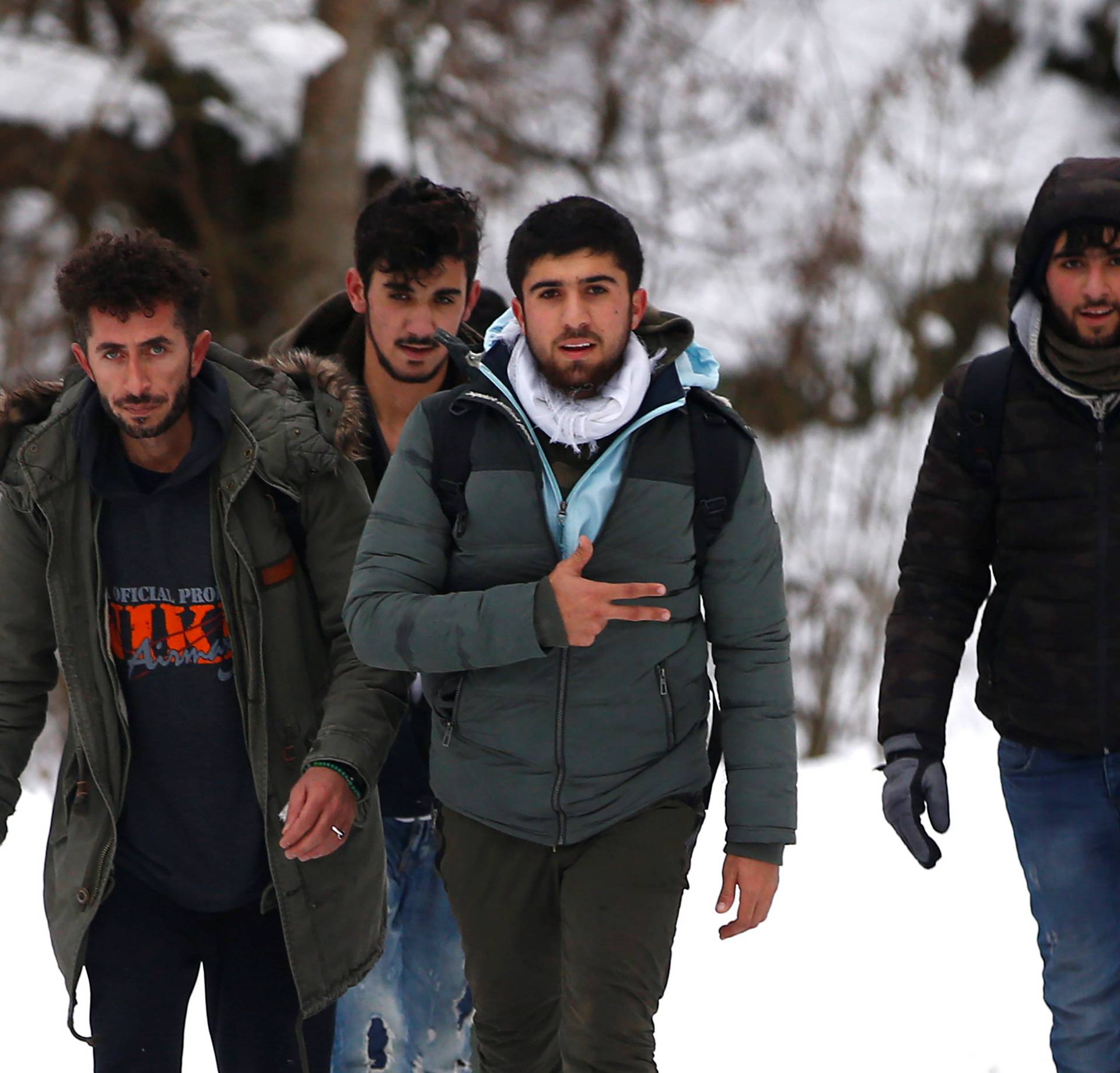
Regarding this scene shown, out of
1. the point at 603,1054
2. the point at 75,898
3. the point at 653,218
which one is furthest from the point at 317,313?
the point at 653,218

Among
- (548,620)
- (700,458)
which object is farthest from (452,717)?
(700,458)

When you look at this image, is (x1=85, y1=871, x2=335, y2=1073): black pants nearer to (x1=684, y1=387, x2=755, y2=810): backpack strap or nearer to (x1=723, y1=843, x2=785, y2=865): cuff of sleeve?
(x1=723, y1=843, x2=785, y2=865): cuff of sleeve

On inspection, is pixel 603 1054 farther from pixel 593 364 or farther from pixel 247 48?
pixel 247 48

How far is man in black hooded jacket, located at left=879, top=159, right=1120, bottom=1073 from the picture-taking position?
268cm

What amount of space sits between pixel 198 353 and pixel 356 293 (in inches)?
29.3

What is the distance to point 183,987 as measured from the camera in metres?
2.66

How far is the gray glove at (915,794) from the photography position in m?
2.75

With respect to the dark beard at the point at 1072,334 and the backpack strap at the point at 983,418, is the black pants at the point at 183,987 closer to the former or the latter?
the backpack strap at the point at 983,418

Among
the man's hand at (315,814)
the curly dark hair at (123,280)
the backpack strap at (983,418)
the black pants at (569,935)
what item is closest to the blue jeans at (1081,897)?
the backpack strap at (983,418)

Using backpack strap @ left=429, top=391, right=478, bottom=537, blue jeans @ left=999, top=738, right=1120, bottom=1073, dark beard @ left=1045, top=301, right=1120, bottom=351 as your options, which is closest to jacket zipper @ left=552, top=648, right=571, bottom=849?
backpack strap @ left=429, top=391, right=478, bottom=537

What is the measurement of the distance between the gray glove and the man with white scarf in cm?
28

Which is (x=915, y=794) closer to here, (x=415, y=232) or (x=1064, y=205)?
(x=1064, y=205)

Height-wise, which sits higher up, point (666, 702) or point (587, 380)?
point (587, 380)

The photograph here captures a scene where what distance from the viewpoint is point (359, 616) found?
2.50 metres
